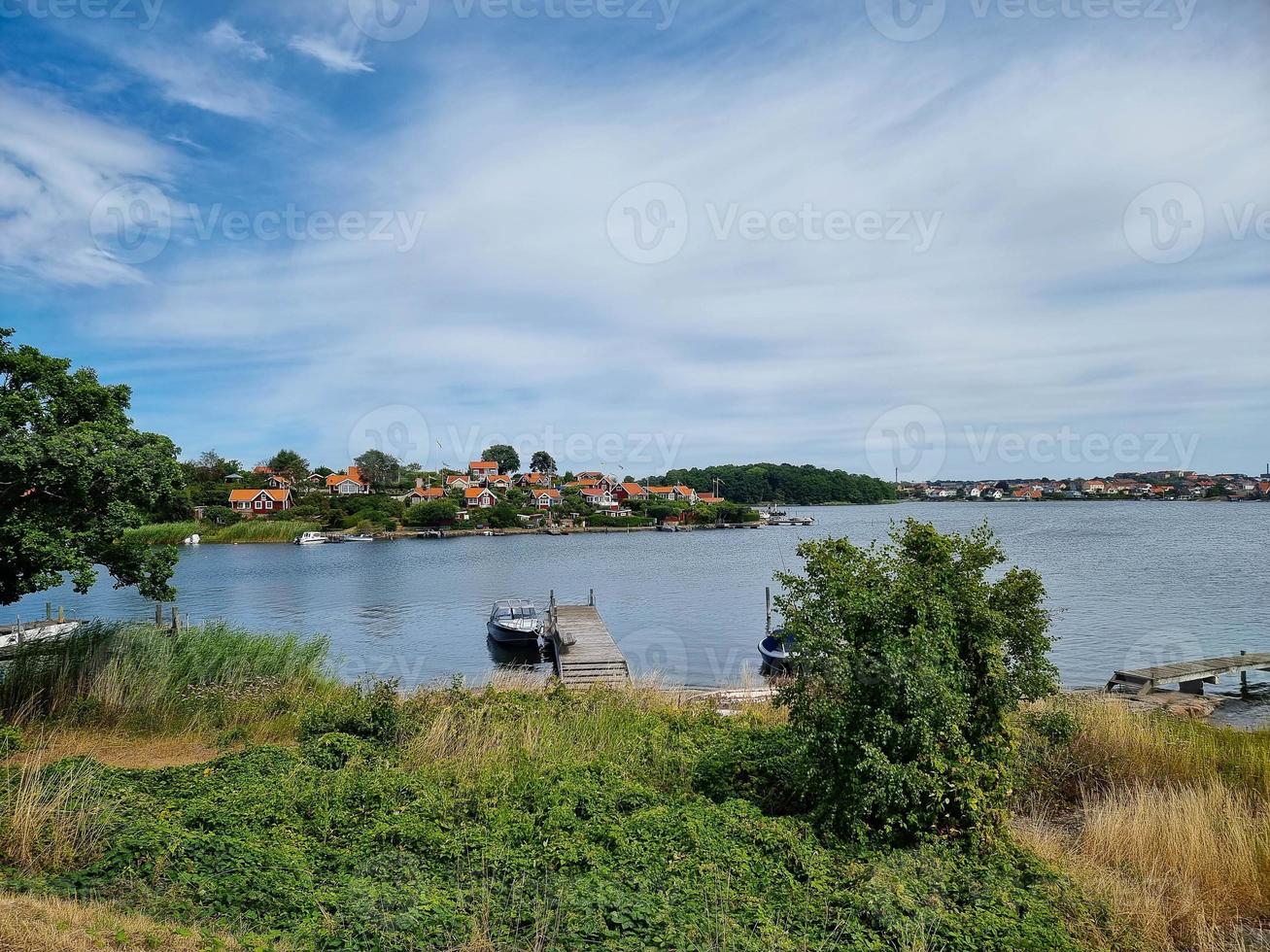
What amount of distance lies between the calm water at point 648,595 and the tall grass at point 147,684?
1074 centimetres

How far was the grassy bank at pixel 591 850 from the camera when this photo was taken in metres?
5.33

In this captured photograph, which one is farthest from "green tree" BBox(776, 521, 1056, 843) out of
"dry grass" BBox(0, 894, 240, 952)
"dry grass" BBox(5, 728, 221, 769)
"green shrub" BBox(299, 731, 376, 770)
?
"dry grass" BBox(5, 728, 221, 769)

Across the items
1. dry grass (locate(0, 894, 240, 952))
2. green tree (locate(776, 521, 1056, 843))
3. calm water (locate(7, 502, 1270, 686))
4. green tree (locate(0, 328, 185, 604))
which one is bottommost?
calm water (locate(7, 502, 1270, 686))

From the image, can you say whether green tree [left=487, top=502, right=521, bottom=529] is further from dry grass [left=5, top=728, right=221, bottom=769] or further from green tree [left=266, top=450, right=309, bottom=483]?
dry grass [left=5, top=728, right=221, bottom=769]

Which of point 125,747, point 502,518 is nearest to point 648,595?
point 125,747

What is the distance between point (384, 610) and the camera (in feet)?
145

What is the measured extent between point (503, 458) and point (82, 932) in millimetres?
166323

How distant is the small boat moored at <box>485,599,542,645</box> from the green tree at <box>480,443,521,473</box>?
135 metres

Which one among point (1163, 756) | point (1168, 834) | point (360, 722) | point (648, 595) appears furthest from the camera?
point (648, 595)

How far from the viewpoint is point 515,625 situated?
103 feet

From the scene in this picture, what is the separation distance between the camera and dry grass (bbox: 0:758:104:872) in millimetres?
6328

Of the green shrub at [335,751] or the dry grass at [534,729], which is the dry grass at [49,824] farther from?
the dry grass at [534,729]

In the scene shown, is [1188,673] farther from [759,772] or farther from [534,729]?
[534,729]

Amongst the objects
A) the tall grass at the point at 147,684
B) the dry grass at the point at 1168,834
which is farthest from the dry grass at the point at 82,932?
the tall grass at the point at 147,684
